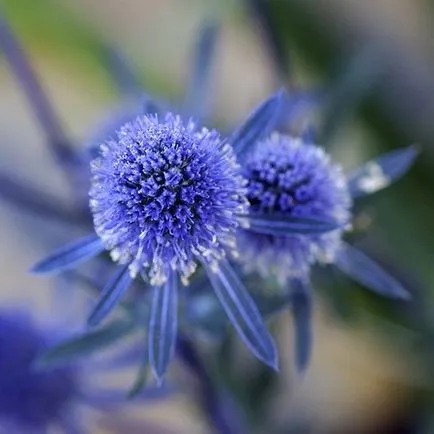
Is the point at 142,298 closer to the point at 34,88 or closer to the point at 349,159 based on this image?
the point at 34,88

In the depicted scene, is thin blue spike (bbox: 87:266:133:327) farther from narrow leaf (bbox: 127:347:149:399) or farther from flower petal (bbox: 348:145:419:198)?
flower petal (bbox: 348:145:419:198)

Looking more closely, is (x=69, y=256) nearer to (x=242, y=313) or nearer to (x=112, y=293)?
(x=112, y=293)

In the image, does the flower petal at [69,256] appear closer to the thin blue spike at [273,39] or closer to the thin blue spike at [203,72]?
the thin blue spike at [203,72]

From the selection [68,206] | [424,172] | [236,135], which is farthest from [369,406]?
[236,135]

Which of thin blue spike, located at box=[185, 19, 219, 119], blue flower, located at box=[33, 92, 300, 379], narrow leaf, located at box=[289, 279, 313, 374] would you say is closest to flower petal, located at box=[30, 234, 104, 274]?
blue flower, located at box=[33, 92, 300, 379]

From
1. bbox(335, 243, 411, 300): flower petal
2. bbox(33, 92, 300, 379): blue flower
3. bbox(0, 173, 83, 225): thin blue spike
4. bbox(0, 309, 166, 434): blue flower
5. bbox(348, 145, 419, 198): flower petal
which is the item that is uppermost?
bbox(348, 145, 419, 198): flower petal
